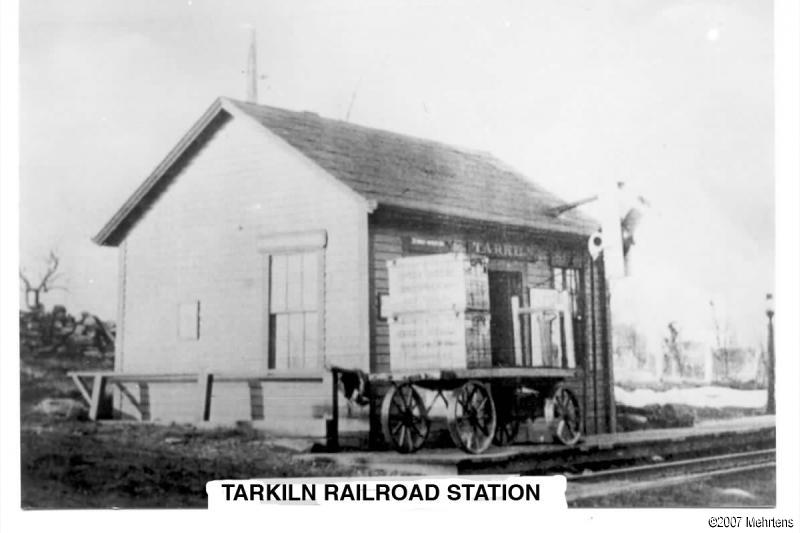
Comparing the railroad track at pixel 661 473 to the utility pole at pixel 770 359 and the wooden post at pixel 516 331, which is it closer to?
the utility pole at pixel 770 359

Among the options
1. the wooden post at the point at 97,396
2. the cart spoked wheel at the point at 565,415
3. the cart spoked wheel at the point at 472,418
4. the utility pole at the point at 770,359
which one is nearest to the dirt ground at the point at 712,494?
the utility pole at the point at 770,359

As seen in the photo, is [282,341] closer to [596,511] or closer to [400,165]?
[400,165]

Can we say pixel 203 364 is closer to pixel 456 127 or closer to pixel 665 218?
pixel 456 127

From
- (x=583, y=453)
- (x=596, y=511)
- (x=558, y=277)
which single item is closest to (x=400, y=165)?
(x=558, y=277)

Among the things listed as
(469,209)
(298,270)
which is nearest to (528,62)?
(469,209)

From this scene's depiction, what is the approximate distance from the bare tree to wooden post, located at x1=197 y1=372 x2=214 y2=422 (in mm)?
1426

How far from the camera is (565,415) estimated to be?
39.1 ft

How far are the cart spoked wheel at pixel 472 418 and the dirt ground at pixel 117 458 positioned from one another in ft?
3.98

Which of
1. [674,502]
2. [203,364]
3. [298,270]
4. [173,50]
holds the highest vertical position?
[173,50]

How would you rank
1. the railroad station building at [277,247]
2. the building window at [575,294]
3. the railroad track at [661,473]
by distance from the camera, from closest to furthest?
1. the railroad track at [661,473]
2. the railroad station building at [277,247]
3. the building window at [575,294]

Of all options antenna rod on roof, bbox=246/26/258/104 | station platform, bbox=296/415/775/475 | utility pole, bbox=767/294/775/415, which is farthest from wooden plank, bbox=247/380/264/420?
utility pole, bbox=767/294/775/415

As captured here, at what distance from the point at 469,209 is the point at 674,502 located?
3.14 metres

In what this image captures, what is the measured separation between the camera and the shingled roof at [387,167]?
11.4 m

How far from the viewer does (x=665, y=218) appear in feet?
38.2
